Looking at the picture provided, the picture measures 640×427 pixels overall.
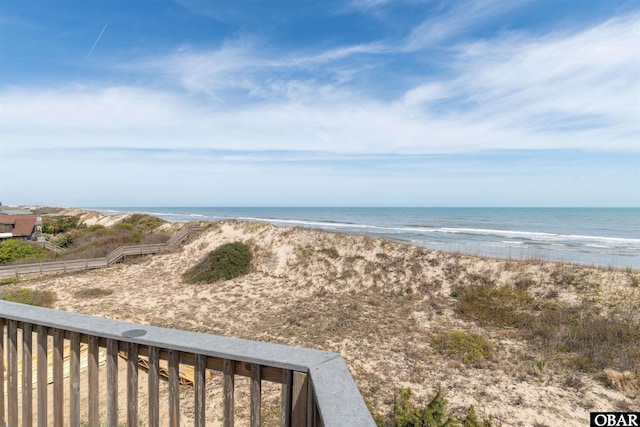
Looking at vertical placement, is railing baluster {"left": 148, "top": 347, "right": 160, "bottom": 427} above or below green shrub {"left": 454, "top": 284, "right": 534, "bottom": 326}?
above

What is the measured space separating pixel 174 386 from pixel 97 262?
22176 millimetres

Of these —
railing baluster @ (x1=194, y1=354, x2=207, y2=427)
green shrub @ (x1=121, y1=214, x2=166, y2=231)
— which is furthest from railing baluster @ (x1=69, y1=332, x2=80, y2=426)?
green shrub @ (x1=121, y1=214, x2=166, y2=231)

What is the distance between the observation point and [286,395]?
1.65 meters

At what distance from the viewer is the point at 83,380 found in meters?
7.29

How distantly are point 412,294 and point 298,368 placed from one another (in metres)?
14.2

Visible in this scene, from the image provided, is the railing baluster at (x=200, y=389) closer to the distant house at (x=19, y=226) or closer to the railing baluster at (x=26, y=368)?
the railing baluster at (x=26, y=368)

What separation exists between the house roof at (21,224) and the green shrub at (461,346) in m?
42.1

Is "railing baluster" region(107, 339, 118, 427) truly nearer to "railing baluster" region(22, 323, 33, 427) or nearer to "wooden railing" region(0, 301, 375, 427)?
"wooden railing" region(0, 301, 375, 427)

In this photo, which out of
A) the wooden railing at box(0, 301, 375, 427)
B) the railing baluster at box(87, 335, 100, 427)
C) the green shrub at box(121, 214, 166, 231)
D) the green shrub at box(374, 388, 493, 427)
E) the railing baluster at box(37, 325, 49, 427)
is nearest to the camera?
the wooden railing at box(0, 301, 375, 427)

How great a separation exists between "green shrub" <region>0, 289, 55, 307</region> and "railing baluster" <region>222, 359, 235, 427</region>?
15.4 metres

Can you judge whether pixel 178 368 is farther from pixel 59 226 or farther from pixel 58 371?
pixel 59 226

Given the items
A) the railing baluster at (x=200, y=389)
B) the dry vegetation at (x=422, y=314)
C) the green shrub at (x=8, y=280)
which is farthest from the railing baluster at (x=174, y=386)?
the green shrub at (x=8, y=280)

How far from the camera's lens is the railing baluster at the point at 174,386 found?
180 cm

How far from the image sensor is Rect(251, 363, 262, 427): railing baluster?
1.67m
